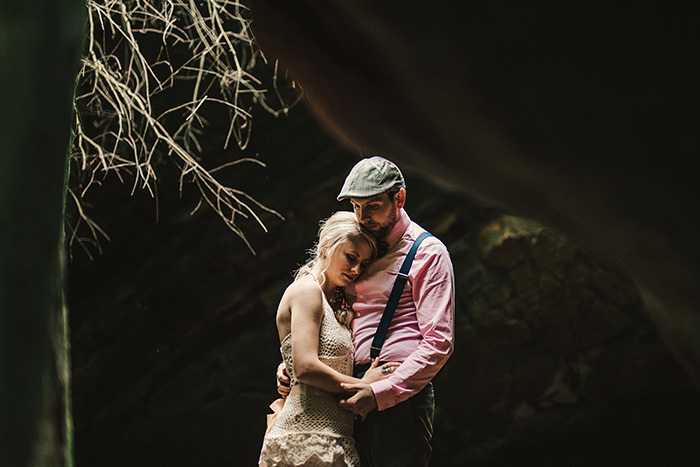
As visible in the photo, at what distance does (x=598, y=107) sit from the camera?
34cm

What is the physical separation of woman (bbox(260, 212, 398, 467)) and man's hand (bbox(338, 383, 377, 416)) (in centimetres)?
3

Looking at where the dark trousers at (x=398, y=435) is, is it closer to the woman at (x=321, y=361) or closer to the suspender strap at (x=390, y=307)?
the woman at (x=321, y=361)

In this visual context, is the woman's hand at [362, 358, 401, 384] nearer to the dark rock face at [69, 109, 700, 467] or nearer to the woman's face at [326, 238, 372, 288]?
the woman's face at [326, 238, 372, 288]

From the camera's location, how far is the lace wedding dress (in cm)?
173

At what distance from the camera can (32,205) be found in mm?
429

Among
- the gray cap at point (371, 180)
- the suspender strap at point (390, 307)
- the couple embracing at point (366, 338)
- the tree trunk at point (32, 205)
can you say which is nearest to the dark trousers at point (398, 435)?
the couple embracing at point (366, 338)

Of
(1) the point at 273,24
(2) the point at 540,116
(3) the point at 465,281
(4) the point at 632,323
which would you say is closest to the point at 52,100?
(1) the point at 273,24

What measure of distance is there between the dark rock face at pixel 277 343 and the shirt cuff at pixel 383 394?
254cm

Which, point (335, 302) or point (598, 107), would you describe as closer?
point (598, 107)

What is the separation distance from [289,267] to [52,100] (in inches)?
158

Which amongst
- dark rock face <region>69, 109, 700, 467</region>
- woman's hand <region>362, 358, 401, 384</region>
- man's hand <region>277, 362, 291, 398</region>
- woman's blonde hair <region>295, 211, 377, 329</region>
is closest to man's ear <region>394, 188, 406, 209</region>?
woman's blonde hair <region>295, 211, 377, 329</region>

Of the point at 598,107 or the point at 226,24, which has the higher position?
the point at 226,24

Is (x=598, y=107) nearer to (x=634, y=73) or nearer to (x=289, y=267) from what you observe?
(x=634, y=73)

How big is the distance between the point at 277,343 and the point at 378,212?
2663mm
